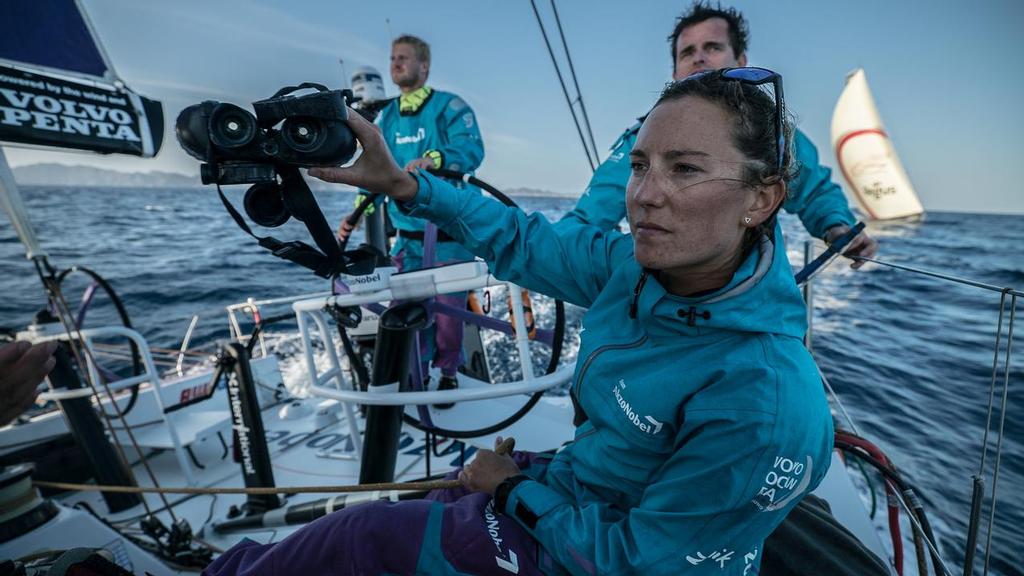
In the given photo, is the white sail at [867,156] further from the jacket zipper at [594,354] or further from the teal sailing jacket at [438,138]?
the jacket zipper at [594,354]

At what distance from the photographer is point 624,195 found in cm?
216

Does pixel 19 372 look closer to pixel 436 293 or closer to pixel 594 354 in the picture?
pixel 436 293

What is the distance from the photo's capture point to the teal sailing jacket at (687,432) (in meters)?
0.82

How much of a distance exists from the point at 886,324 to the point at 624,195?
8.52m

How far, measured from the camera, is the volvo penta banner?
89.9 inches

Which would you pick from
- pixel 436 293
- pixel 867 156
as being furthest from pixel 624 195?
pixel 867 156

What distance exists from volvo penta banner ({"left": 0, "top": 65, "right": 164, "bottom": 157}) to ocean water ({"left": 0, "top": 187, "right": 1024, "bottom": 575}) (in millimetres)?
4019

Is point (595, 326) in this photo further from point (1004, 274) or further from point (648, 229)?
point (1004, 274)

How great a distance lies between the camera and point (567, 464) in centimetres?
123

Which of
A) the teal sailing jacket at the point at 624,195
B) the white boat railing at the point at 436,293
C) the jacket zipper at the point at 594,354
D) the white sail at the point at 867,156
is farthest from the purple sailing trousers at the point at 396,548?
the white sail at the point at 867,156

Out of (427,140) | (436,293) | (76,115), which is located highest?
(76,115)

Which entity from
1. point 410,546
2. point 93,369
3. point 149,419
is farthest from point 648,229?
point 149,419

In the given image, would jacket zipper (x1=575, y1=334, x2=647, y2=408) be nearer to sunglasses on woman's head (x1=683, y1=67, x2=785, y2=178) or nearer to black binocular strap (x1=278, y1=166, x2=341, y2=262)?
sunglasses on woman's head (x1=683, y1=67, x2=785, y2=178)

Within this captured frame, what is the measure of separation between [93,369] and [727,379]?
11.3 feet
